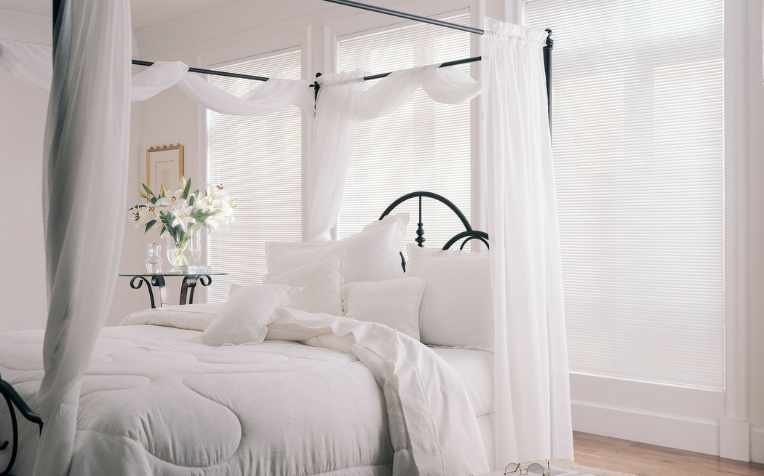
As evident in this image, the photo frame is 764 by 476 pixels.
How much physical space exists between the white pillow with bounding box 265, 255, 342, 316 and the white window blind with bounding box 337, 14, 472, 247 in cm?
123

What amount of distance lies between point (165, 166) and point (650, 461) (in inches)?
181

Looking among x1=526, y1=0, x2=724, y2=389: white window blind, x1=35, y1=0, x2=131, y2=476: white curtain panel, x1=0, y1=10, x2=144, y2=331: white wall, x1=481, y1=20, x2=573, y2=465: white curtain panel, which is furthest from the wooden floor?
x1=0, y1=10, x2=144, y2=331: white wall

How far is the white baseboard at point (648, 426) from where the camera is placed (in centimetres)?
411

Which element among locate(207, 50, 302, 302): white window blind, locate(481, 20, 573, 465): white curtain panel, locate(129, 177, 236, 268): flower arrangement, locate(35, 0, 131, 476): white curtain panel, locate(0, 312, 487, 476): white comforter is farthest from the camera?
locate(207, 50, 302, 302): white window blind

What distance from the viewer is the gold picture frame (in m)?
6.89

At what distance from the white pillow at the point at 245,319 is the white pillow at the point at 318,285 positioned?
38 centimetres

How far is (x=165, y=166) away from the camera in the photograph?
7.02 meters

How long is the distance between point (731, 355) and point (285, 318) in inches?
83.9

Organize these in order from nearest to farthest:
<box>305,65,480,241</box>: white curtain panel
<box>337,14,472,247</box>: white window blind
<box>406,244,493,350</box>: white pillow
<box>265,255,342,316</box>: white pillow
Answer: <box>406,244,493,350</box>: white pillow → <box>265,255,342,316</box>: white pillow → <box>305,65,480,241</box>: white curtain panel → <box>337,14,472,247</box>: white window blind

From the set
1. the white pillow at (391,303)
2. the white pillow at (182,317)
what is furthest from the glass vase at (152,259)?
the white pillow at (391,303)

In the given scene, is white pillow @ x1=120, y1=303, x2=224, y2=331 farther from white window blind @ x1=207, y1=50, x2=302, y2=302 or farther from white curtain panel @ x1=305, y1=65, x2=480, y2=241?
white window blind @ x1=207, y1=50, x2=302, y2=302

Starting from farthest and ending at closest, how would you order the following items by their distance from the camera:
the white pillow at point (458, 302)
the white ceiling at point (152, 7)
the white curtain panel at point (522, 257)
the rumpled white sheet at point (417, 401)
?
Result: the white ceiling at point (152, 7)
the white pillow at point (458, 302)
the white curtain panel at point (522, 257)
the rumpled white sheet at point (417, 401)

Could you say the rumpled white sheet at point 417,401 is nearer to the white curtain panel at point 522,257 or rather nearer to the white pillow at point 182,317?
the white curtain panel at point 522,257

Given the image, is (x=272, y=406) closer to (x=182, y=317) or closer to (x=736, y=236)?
(x=182, y=317)
